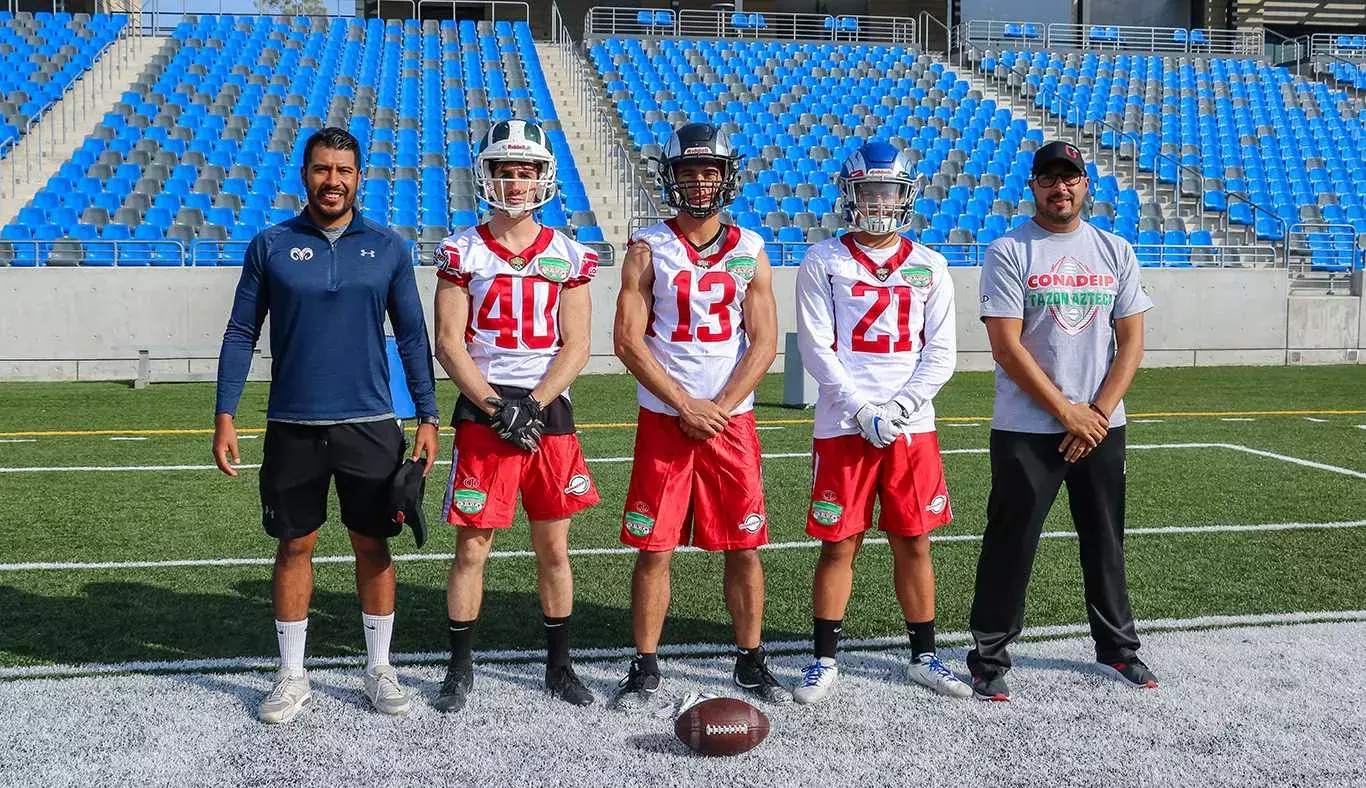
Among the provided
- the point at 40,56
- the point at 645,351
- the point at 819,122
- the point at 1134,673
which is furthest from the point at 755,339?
the point at 40,56

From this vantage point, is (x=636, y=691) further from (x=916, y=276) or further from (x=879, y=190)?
(x=879, y=190)

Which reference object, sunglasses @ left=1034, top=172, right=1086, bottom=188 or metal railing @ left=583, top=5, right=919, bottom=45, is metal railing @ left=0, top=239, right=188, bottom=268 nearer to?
sunglasses @ left=1034, top=172, right=1086, bottom=188

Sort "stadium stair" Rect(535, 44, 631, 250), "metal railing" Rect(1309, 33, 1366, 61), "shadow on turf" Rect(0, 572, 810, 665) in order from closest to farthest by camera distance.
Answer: "shadow on turf" Rect(0, 572, 810, 665) → "stadium stair" Rect(535, 44, 631, 250) → "metal railing" Rect(1309, 33, 1366, 61)

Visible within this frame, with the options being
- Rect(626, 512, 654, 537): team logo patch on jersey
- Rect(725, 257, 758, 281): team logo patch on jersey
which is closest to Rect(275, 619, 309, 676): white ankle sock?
Rect(626, 512, 654, 537): team logo patch on jersey

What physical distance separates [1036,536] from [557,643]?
1797mm

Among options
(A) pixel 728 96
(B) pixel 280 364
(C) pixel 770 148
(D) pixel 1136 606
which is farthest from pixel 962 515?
(A) pixel 728 96

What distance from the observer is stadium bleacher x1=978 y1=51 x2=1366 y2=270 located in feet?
68.6

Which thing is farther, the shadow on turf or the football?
the shadow on turf

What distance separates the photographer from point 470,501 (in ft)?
14.5

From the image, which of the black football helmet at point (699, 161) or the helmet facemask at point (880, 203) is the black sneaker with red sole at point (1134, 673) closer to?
the helmet facemask at point (880, 203)

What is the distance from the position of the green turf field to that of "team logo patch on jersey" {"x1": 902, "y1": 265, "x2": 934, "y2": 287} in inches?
61.0

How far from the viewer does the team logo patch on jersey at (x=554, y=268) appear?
14.8 feet

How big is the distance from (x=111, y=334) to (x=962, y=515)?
12.1m

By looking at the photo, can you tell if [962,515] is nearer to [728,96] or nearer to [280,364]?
[280,364]
